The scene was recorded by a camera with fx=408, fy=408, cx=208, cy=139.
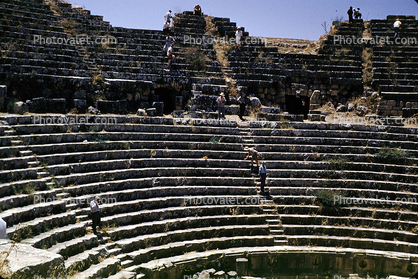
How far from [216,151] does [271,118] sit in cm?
352

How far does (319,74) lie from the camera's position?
21.0m

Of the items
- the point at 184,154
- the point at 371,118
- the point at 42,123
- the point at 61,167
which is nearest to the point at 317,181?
the point at 184,154

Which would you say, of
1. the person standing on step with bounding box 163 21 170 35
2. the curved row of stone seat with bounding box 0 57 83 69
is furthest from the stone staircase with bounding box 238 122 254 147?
the person standing on step with bounding box 163 21 170 35

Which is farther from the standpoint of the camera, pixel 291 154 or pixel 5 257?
pixel 291 154

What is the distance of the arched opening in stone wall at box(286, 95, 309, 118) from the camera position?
21.6 m

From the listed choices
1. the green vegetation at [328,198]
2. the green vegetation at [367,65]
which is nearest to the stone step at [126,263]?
the green vegetation at [328,198]

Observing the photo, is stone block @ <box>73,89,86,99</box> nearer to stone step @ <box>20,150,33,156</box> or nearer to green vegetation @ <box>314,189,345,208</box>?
stone step @ <box>20,150,33,156</box>

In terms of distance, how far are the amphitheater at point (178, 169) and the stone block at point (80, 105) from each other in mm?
54

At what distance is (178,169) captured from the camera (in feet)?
42.7

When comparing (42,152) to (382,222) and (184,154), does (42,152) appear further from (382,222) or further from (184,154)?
(382,222)

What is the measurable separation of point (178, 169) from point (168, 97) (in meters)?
6.98

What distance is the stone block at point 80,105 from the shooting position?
15748 mm

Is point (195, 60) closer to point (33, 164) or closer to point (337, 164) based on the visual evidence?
point (337, 164)

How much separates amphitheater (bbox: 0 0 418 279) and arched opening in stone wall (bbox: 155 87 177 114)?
68mm
